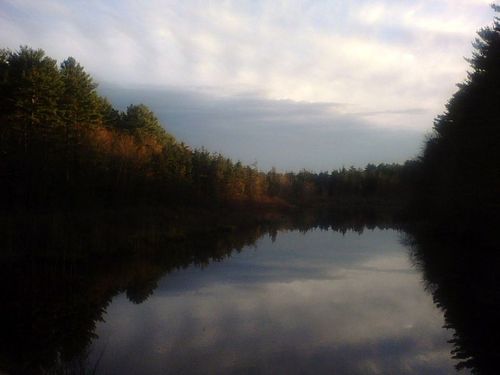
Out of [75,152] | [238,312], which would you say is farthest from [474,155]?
[75,152]

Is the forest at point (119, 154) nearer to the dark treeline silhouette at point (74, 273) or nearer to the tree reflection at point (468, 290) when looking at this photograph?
Answer: the tree reflection at point (468, 290)

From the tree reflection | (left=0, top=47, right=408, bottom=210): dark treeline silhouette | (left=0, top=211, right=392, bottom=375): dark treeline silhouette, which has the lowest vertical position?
(left=0, top=211, right=392, bottom=375): dark treeline silhouette

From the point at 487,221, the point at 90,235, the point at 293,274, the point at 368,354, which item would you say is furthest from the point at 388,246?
the point at 368,354

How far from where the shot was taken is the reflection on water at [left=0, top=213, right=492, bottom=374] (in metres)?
12.6

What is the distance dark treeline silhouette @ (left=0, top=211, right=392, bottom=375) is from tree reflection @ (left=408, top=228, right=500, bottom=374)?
363 inches

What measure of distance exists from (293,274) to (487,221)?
1476 centimetres

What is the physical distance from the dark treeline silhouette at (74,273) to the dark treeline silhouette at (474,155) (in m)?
15.2

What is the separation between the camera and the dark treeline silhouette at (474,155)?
24625 mm

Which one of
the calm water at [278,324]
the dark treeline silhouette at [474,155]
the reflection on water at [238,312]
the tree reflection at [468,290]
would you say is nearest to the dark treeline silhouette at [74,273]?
the reflection on water at [238,312]

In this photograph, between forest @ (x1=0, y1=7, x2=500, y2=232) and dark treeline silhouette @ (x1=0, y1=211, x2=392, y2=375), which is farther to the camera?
forest @ (x1=0, y1=7, x2=500, y2=232)

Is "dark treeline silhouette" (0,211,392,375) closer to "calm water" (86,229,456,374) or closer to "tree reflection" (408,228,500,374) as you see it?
"calm water" (86,229,456,374)

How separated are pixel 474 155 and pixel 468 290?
10751 mm

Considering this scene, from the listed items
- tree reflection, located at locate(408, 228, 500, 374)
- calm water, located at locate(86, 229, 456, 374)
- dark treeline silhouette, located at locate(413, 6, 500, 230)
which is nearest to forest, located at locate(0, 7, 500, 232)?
dark treeline silhouette, located at locate(413, 6, 500, 230)

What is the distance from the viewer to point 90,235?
31.9m
